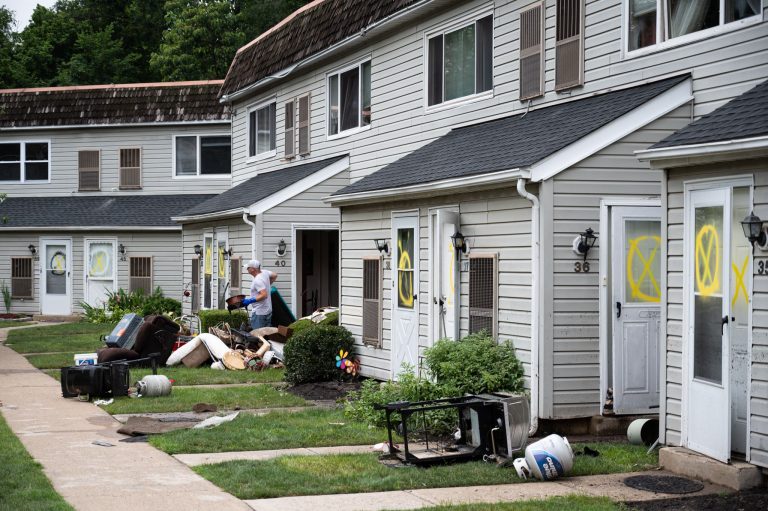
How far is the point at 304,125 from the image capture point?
2084cm

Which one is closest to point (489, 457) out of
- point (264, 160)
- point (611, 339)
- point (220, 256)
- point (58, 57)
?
point (611, 339)

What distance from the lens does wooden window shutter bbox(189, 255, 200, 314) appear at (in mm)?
23672

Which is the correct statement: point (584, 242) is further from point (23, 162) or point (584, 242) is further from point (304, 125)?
point (23, 162)

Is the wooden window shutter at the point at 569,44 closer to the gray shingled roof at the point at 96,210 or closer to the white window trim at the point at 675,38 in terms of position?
the white window trim at the point at 675,38

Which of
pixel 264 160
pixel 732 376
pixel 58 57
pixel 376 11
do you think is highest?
pixel 58 57

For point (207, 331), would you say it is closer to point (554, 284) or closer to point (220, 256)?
point (220, 256)

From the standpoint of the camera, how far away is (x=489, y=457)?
30.5ft

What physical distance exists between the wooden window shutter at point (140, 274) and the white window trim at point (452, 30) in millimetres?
15973

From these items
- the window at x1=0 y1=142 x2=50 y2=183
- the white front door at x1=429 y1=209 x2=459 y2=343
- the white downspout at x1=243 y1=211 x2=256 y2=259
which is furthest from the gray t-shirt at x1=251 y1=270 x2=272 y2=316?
the window at x1=0 y1=142 x2=50 y2=183

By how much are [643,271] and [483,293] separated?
1861 mm

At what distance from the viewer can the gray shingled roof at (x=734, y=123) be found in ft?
27.1

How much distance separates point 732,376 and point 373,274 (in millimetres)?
7215

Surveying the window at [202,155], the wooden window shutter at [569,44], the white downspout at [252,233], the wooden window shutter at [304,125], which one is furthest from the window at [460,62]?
the window at [202,155]

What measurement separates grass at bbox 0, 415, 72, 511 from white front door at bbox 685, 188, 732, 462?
5.13 metres
